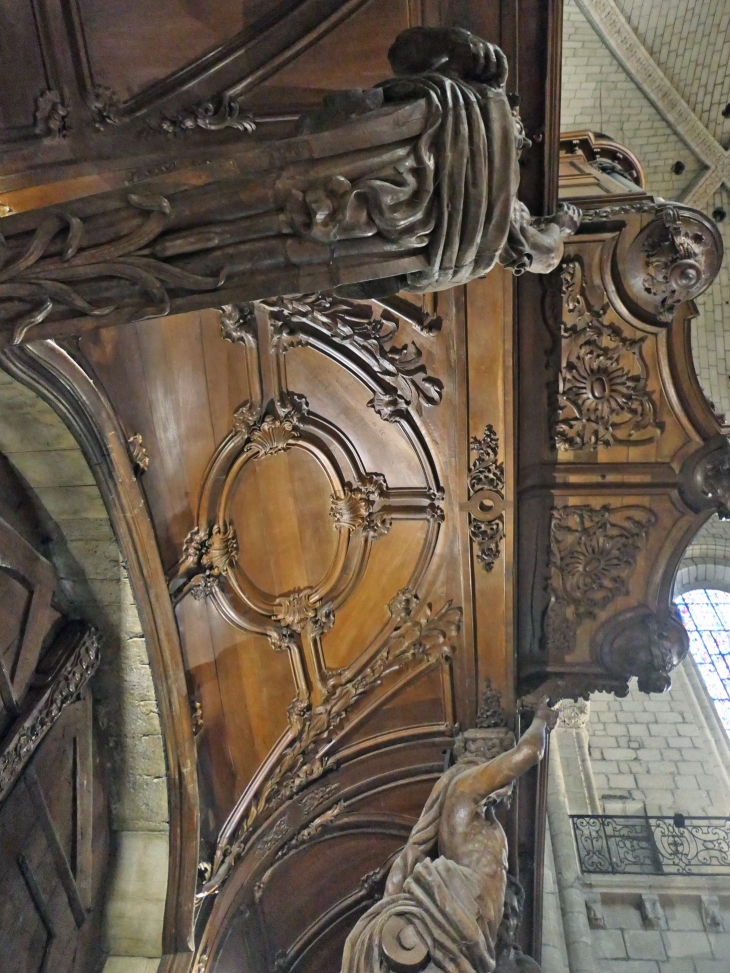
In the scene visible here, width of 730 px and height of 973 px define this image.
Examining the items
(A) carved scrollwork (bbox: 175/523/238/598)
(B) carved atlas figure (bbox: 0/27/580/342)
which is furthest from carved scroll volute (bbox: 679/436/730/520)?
(A) carved scrollwork (bbox: 175/523/238/598)

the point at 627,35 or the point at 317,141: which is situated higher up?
the point at 627,35

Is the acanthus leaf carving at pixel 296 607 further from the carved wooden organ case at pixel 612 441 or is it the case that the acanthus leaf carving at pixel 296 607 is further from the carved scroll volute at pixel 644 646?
the carved scroll volute at pixel 644 646

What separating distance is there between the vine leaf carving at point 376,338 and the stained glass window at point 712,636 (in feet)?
23.5

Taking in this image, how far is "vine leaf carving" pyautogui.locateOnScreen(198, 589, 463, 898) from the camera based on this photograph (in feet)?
12.4

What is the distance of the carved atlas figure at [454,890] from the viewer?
2.60 m

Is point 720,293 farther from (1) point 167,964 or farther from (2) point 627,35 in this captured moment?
(1) point 167,964

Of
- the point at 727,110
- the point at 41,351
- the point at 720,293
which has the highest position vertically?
the point at 727,110

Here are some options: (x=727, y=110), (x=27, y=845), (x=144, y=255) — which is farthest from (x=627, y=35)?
(x=27, y=845)

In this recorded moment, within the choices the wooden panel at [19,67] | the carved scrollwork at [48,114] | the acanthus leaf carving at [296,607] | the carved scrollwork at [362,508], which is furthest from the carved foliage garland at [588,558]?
the wooden panel at [19,67]

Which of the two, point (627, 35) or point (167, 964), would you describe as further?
point (627, 35)

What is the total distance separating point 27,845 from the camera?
3074 mm


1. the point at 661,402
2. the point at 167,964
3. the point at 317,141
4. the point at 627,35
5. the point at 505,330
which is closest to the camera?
the point at 317,141

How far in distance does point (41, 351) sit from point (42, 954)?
9.04ft

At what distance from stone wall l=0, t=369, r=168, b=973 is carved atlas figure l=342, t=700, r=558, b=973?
1.48m
